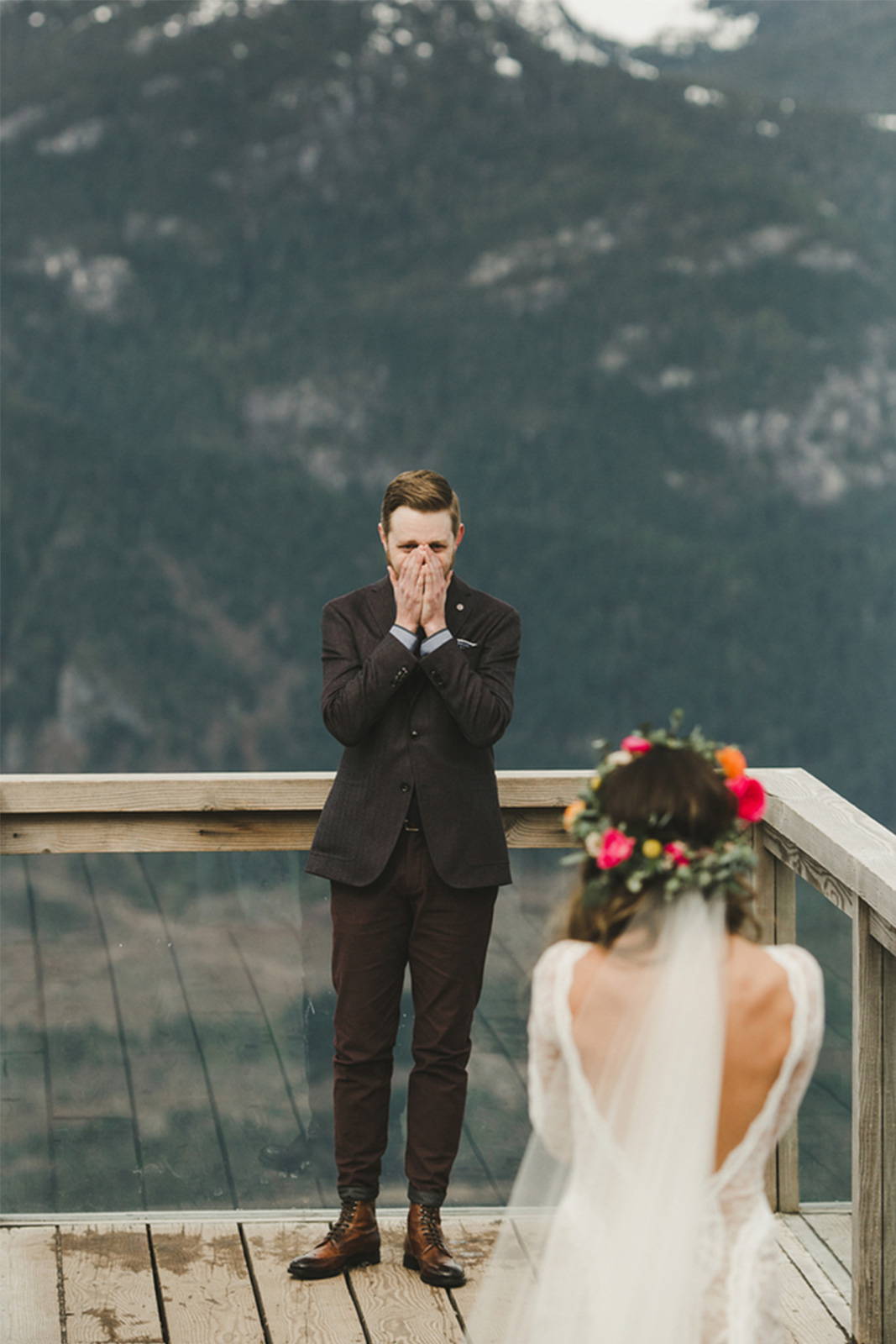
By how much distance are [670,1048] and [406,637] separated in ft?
4.49

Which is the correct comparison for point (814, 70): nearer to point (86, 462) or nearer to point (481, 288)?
point (481, 288)

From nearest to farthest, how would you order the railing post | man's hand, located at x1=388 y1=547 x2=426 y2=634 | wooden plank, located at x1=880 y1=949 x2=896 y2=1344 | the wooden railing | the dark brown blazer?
wooden plank, located at x1=880 y1=949 x2=896 y2=1344
man's hand, located at x1=388 y1=547 x2=426 y2=634
the dark brown blazer
the wooden railing
the railing post

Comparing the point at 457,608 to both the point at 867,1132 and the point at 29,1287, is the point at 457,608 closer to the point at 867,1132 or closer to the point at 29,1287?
the point at 867,1132

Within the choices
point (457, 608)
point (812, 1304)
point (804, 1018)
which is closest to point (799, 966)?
point (804, 1018)

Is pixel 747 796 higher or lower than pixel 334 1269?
higher

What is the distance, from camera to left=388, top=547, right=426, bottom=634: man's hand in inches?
123

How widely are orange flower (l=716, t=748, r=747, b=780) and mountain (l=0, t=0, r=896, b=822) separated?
17426mm

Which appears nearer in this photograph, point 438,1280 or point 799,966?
point 799,966

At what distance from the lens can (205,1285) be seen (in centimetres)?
336

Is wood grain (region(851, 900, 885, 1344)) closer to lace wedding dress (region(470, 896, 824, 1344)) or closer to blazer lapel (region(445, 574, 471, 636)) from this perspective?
blazer lapel (region(445, 574, 471, 636))

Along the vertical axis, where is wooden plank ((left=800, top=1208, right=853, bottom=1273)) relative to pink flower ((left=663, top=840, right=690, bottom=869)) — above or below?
below

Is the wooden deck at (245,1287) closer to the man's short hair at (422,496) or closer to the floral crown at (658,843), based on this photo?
the man's short hair at (422,496)

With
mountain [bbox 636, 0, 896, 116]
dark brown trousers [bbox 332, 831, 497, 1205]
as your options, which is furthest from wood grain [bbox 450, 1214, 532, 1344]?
mountain [bbox 636, 0, 896, 116]

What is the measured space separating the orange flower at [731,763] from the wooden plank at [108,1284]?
180cm
